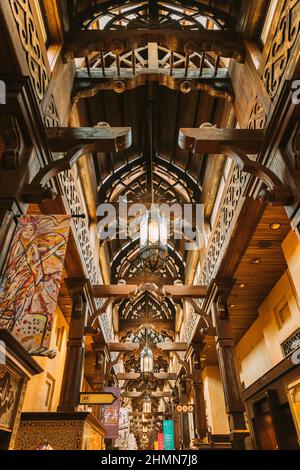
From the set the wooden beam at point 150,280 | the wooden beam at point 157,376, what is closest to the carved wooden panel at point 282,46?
the wooden beam at point 150,280

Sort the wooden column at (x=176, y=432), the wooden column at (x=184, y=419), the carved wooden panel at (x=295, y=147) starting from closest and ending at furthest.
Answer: the carved wooden panel at (x=295, y=147) → the wooden column at (x=184, y=419) → the wooden column at (x=176, y=432)

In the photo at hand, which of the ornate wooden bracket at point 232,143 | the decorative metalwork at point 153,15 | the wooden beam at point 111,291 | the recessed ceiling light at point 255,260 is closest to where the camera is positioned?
the ornate wooden bracket at point 232,143

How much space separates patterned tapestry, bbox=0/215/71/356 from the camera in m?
3.52

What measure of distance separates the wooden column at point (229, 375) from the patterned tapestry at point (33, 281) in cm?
487

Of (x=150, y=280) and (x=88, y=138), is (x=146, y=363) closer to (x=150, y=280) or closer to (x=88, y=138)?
(x=150, y=280)

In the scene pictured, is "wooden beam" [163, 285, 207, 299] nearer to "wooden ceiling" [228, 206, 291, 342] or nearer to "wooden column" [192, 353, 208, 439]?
"wooden ceiling" [228, 206, 291, 342]

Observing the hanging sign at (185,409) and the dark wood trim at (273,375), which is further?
the hanging sign at (185,409)

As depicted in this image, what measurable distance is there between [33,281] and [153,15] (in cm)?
751

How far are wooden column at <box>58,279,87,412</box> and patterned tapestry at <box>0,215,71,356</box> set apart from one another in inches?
151

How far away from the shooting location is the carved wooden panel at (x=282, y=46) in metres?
4.50

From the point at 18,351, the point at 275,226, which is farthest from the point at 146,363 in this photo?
the point at 18,351

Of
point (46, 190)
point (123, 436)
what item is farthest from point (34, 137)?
point (123, 436)

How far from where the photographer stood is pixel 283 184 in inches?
176

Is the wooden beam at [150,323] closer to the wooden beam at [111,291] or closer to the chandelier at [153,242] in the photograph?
the wooden beam at [111,291]
